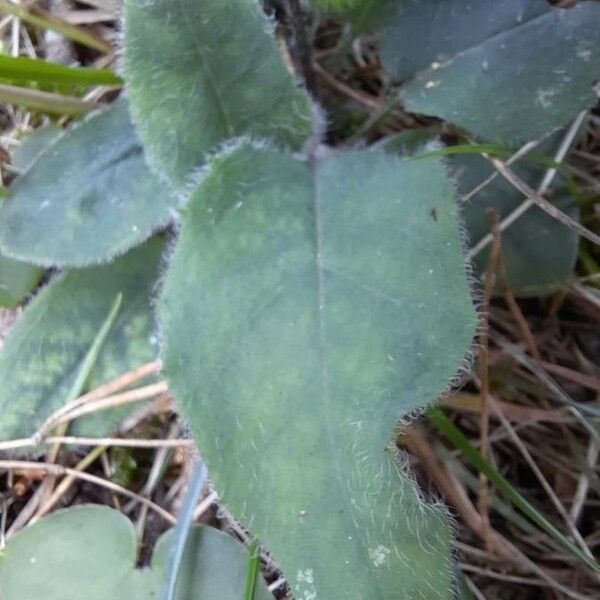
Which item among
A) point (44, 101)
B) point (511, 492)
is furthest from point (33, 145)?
point (511, 492)

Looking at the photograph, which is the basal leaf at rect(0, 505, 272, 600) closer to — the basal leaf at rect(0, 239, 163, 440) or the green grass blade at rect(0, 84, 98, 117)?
the basal leaf at rect(0, 239, 163, 440)

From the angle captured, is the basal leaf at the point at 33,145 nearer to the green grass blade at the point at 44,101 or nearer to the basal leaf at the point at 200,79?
the green grass blade at the point at 44,101

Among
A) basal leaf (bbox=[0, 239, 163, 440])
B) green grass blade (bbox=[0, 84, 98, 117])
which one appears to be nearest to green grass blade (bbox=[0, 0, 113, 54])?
green grass blade (bbox=[0, 84, 98, 117])

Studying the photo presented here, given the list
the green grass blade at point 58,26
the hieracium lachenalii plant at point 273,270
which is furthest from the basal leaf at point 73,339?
the green grass blade at point 58,26

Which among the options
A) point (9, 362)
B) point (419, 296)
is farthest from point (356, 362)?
point (9, 362)

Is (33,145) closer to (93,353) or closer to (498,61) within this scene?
(93,353)

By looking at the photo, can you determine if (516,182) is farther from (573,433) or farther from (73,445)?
(73,445)
